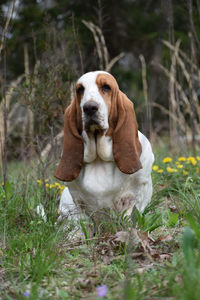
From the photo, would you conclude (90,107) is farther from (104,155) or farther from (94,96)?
(104,155)

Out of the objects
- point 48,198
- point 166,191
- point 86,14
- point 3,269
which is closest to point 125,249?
point 3,269

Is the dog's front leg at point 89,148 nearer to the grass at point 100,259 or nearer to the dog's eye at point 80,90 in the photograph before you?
the dog's eye at point 80,90

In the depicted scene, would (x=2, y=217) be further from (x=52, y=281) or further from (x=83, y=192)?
(x=52, y=281)

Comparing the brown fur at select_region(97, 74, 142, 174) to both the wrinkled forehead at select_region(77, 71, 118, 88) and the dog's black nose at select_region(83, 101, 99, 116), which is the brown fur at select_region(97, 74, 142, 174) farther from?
the dog's black nose at select_region(83, 101, 99, 116)

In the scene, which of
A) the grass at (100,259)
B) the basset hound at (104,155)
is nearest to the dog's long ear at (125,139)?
the basset hound at (104,155)

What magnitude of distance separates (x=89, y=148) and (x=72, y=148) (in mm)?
147

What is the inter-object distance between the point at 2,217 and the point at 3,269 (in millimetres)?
1108

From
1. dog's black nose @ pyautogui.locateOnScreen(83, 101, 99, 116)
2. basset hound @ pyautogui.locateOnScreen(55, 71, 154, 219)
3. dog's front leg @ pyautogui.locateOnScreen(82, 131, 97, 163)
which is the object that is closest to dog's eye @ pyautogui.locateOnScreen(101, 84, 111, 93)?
basset hound @ pyautogui.locateOnScreen(55, 71, 154, 219)

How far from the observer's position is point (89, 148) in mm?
3441

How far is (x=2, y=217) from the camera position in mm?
3625

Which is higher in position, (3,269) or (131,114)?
(131,114)

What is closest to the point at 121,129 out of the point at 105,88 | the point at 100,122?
the point at 100,122

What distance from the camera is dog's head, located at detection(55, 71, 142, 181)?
322cm

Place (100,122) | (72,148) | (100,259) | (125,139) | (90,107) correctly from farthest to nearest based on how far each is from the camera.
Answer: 1. (72,148)
2. (125,139)
3. (100,122)
4. (90,107)
5. (100,259)
